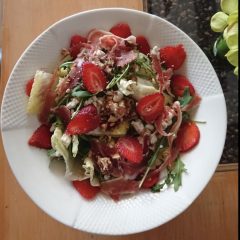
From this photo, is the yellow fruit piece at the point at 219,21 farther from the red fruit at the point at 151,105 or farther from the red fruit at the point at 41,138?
the red fruit at the point at 41,138

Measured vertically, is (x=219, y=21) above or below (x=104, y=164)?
above

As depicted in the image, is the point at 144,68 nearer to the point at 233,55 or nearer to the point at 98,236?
the point at 233,55

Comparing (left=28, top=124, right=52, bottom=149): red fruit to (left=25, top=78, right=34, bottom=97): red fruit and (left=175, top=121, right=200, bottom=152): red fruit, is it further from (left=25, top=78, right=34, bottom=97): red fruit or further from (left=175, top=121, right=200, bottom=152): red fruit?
(left=175, top=121, right=200, bottom=152): red fruit

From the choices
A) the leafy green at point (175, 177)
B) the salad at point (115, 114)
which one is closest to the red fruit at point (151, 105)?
the salad at point (115, 114)

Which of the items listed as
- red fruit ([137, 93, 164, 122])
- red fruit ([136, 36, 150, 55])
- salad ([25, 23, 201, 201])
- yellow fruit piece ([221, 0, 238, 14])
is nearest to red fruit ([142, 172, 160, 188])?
salad ([25, 23, 201, 201])

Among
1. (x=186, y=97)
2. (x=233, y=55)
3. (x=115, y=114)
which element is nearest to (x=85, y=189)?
(x=115, y=114)

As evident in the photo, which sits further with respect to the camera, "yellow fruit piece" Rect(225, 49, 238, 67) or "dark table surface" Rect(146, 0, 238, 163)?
"dark table surface" Rect(146, 0, 238, 163)
